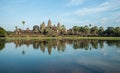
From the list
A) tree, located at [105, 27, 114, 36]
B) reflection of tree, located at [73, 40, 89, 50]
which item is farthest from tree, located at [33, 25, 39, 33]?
reflection of tree, located at [73, 40, 89, 50]

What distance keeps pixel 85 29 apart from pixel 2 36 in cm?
6972

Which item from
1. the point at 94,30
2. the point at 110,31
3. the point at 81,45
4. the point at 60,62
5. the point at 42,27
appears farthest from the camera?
the point at 94,30

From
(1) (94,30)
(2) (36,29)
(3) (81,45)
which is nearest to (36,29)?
(2) (36,29)

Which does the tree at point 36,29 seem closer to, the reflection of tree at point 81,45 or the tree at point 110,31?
the tree at point 110,31

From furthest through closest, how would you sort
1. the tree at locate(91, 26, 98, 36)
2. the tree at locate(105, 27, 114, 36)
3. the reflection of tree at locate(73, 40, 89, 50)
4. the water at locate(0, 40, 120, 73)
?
the tree at locate(91, 26, 98, 36) → the tree at locate(105, 27, 114, 36) → the reflection of tree at locate(73, 40, 89, 50) → the water at locate(0, 40, 120, 73)

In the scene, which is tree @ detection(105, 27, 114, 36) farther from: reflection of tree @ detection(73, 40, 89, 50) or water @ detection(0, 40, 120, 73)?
water @ detection(0, 40, 120, 73)

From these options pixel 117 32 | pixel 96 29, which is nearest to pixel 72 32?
pixel 96 29

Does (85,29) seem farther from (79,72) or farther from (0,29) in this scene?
(79,72)

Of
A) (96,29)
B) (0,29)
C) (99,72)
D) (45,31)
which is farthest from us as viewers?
(96,29)

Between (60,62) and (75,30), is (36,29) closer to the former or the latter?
(75,30)

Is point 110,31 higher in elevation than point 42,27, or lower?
lower

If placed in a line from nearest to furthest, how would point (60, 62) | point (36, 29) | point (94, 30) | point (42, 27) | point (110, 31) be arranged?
point (60, 62) → point (42, 27) → point (36, 29) → point (110, 31) → point (94, 30)

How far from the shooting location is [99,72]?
13.3 meters

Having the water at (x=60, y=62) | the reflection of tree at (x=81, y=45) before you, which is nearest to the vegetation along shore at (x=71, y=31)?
the reflection of tree at (x=81, y=45)
